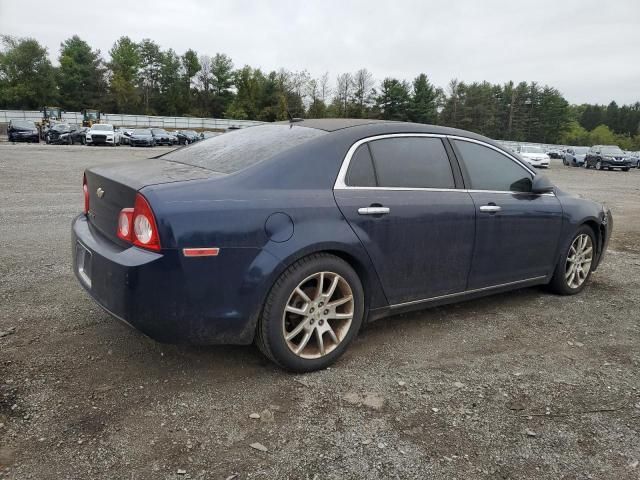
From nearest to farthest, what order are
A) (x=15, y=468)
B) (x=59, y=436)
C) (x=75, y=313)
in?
(x=15, y=468) < (x=59, y=436) < (x=75, y=313)

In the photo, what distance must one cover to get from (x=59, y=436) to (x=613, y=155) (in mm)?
37010

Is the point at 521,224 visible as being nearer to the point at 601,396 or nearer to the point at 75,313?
the point at 601,396

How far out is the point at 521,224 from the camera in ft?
13.8

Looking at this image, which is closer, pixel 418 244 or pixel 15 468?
pixel 15 468

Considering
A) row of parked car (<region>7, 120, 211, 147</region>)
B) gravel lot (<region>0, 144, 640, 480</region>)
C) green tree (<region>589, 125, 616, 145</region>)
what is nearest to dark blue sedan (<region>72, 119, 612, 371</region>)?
gravel lot (<region>0, 144, 640, 480</region>)

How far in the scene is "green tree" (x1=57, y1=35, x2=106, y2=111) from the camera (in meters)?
81.2

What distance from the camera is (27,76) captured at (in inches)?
2992

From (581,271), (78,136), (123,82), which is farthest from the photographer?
(123,82)

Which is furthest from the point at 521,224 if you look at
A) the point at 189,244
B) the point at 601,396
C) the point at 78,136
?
the point at 78,136

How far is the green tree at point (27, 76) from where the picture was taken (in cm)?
7425

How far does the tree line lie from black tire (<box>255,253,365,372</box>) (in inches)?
2763

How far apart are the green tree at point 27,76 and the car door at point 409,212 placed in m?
84.7

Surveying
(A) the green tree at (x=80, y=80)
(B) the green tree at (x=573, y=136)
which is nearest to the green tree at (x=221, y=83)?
(A) the green tree at (x=80, y=80)

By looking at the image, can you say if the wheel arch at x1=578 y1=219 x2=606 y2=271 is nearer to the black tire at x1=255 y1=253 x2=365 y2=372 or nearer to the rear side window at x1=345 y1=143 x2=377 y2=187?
the rear side window at x1=345 y1=143 x2=377 y2=187
